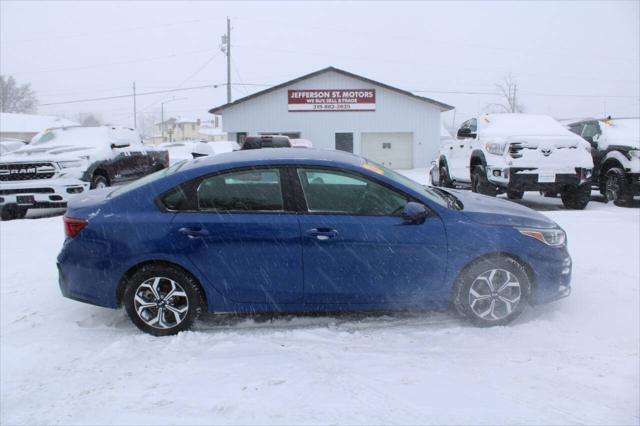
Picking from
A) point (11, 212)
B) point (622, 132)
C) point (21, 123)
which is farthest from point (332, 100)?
point (21, 123)

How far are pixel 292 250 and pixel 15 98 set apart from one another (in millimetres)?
93021

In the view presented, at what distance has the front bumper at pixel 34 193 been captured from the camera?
9.45 m

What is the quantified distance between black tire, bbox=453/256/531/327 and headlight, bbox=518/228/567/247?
25 centimetres

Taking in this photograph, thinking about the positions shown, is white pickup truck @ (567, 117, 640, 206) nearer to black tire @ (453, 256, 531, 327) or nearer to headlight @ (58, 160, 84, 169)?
black tire @ (453, 256, 531, 327)

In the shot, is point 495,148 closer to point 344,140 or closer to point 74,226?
point 74,226

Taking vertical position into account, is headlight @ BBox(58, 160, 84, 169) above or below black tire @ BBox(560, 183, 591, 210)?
above

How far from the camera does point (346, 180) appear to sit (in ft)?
13.6

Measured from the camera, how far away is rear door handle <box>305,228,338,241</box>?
12.7 feet

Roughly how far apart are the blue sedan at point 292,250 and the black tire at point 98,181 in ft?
21.4

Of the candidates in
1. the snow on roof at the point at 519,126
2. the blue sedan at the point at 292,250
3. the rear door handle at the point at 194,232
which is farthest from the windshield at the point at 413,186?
the snow on roof at the point at 519,126

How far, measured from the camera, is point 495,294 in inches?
158

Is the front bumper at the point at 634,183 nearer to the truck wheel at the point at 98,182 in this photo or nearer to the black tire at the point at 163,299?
the black tire at the point at 163,299

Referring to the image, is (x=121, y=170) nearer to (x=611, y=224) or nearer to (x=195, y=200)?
(x=195, y=200)

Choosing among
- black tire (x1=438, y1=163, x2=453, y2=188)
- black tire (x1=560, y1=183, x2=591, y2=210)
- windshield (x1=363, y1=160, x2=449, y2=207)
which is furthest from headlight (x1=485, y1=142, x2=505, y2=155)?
windshield (x1=363, y1=160, x2=449, y2=207)
